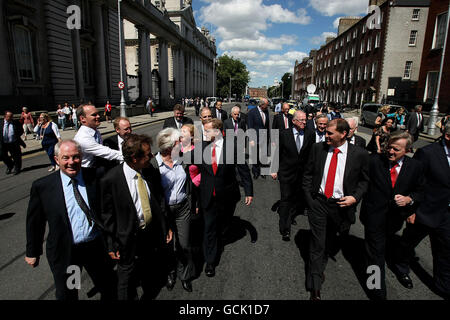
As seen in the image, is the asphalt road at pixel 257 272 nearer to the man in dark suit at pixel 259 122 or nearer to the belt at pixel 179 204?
the belt at pixel 179 204

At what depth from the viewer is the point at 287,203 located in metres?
4.67

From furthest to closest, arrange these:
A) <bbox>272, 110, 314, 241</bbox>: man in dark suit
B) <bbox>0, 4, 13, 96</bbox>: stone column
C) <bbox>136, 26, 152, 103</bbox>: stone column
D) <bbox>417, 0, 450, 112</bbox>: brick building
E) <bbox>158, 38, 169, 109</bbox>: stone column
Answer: <bbox>158, 38, 169, 109</bbox>: stone column
<bbox>136, 26, 152, 103</bbox>: stone column
<bbox>417, 0, 450, 112</bbox>: brick building
<bbox>0, 4, 13, 96</bbox>: stone column
<bbox>272, 110, 314, 241</bbox>: man in dark suit

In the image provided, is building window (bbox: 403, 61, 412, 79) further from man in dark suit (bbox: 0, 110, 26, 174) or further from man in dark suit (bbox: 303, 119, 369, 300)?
man in dark suit (bbox: 0, 110, 26, 174)

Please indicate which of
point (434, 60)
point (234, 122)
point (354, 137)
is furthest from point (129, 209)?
point (434, 60)

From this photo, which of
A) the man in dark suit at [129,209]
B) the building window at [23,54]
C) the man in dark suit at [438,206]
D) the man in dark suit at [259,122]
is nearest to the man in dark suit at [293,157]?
the man in dark suit at [438,206]

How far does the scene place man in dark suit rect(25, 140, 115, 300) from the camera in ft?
7.61

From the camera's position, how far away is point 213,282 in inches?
134

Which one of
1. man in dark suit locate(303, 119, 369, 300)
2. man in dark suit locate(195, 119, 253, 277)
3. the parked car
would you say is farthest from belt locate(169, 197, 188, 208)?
the parked car

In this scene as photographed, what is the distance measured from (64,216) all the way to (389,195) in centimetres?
332

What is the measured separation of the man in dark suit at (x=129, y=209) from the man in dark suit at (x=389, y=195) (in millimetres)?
2417

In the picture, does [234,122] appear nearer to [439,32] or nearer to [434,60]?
[434,60]

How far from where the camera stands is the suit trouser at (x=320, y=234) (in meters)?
3.20
